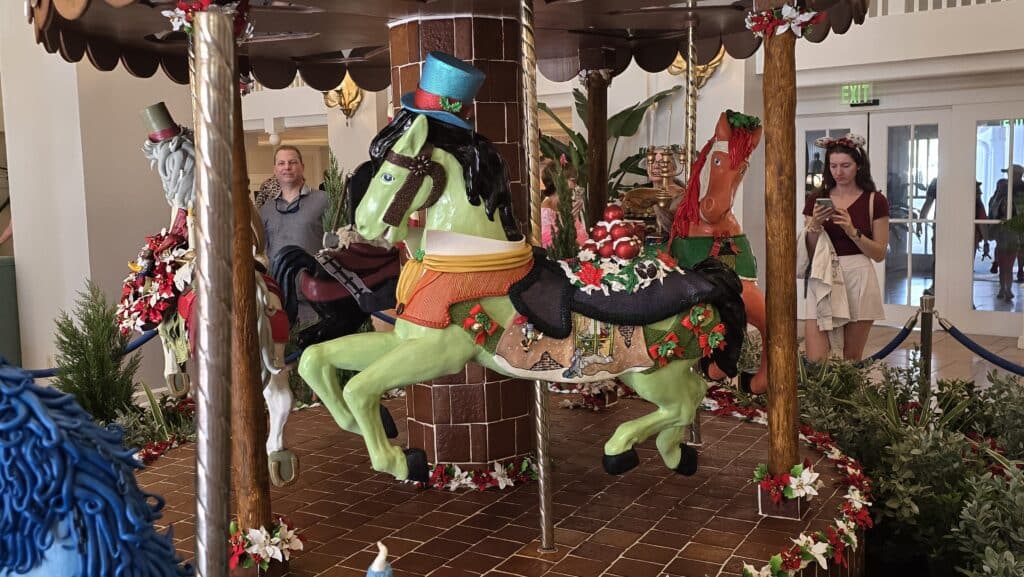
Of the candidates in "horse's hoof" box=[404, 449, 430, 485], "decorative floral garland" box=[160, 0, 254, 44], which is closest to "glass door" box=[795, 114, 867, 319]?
"horse's hoof" box=[404, 449, 430, 485]

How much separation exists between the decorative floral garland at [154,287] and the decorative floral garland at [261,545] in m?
1.15

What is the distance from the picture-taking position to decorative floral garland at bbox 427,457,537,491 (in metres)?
4.15

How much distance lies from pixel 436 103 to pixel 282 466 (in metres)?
1.54

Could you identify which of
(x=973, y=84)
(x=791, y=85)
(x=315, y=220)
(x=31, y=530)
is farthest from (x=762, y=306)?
(x=973, y=84)

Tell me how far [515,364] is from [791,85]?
1.46m

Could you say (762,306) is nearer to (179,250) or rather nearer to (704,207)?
(704,207)

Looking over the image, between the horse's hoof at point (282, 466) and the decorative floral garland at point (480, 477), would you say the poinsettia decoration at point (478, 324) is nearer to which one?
the horse's hoof at point (282, 466)

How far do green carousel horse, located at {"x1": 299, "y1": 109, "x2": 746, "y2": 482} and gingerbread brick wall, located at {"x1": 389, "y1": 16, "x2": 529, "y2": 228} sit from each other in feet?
3.29

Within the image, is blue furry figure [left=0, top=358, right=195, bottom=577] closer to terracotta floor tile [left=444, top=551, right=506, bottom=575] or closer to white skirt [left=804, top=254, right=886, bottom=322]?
terracotta floor tile [left=444, top=551, right=506, bottom=575]

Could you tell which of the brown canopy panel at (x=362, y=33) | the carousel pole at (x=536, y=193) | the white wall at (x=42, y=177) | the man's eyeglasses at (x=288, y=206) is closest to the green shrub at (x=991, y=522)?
the carousel pole at (x=536, y=193)

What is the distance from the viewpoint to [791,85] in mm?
3477

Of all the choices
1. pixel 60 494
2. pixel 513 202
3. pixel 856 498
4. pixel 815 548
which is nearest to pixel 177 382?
pixel 513 202

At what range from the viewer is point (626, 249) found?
10.7 ft

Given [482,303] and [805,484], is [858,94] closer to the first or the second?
[805,484]
